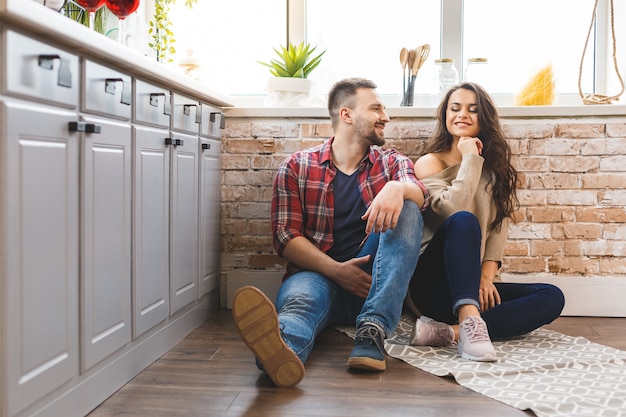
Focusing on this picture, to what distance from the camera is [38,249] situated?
4.43 feet

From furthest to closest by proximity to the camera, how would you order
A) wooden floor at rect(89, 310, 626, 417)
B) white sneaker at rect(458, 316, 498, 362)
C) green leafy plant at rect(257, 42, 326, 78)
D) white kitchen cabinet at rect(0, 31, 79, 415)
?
1. green leafy plant at rect(257, 42, 326, 78)
2. white sneaker at rect(458, 316, 498, 362)
3. wooden floor at rect(89, 310, 626, 417)
4. white kitchen cabinet at rect(0, 31, 79, 415)

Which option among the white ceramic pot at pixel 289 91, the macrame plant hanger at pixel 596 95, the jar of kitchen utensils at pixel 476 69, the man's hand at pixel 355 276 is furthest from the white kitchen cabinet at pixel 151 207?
the macrame plant hanger at pixel 596 95

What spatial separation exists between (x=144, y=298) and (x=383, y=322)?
2.28ft

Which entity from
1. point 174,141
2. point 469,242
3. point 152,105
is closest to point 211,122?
point 174,141

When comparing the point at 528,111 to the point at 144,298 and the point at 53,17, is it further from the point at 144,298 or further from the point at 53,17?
the point at 53,17

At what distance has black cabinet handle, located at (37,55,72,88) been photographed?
4.51 ft

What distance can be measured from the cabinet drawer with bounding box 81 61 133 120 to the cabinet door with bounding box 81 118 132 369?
0.03 meters

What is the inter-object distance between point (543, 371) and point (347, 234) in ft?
2.81

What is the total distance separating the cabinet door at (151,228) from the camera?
6.21 feet

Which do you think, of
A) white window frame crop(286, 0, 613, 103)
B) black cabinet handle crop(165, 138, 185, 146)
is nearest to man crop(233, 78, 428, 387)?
black cabinet handle crop(165, 138, 185, 146)

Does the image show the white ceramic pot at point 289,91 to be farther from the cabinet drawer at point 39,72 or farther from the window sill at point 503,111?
the cabinet drawer at point 39,72

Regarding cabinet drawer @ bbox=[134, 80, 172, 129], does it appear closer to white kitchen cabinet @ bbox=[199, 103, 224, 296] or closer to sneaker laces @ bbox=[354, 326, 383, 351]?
white kitchen cabinet @ bbox=[199, 103, 224, 296]

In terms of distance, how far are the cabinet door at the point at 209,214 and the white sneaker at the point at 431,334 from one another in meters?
0.84

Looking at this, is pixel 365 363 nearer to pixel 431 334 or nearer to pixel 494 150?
pixel 431 334
